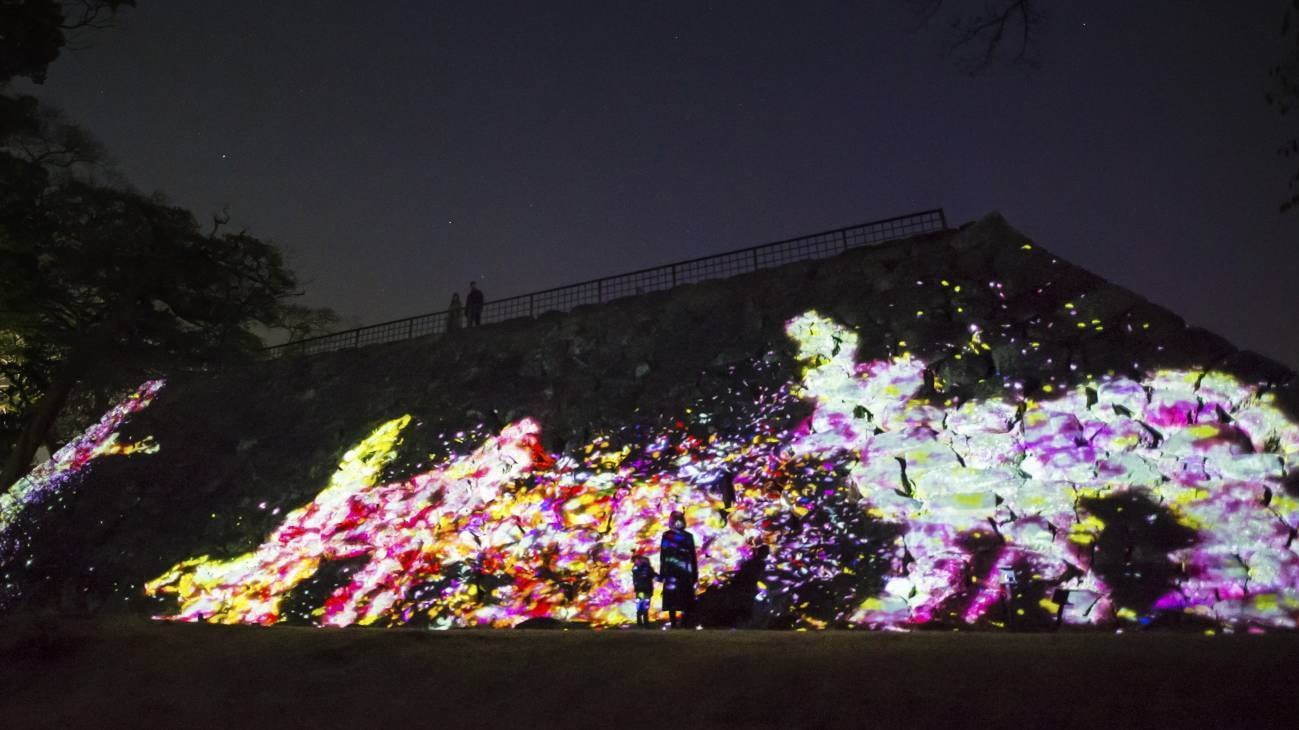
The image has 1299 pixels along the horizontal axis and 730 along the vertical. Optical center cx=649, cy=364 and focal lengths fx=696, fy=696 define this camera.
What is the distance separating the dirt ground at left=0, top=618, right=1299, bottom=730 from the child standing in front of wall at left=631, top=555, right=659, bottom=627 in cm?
318

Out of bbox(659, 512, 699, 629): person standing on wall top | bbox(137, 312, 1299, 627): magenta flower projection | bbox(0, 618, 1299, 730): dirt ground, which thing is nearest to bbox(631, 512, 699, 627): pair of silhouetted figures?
bbox(659, 512, 699, 629): person standing on wall top

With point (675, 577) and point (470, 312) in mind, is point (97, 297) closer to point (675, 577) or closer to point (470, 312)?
point (470, 312)

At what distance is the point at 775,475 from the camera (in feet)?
32.4

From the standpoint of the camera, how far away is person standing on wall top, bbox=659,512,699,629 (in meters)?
7.93

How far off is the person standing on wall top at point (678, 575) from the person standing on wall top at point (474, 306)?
11116mm

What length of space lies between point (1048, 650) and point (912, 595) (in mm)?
3939

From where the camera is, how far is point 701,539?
9.36 m

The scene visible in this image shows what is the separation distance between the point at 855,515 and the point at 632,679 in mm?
5783

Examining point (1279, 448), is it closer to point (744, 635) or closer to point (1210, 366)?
point (1210, 366)

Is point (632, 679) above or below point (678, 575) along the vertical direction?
below

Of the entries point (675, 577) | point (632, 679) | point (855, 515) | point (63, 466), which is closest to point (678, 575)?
point (675, 577)

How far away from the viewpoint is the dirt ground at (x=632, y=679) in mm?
3096

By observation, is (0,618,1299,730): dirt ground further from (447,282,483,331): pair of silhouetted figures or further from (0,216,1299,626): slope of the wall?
(447,282,483,331): pair of silhouetted figures

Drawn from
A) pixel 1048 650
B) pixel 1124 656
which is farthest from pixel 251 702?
pixel 1124 656
